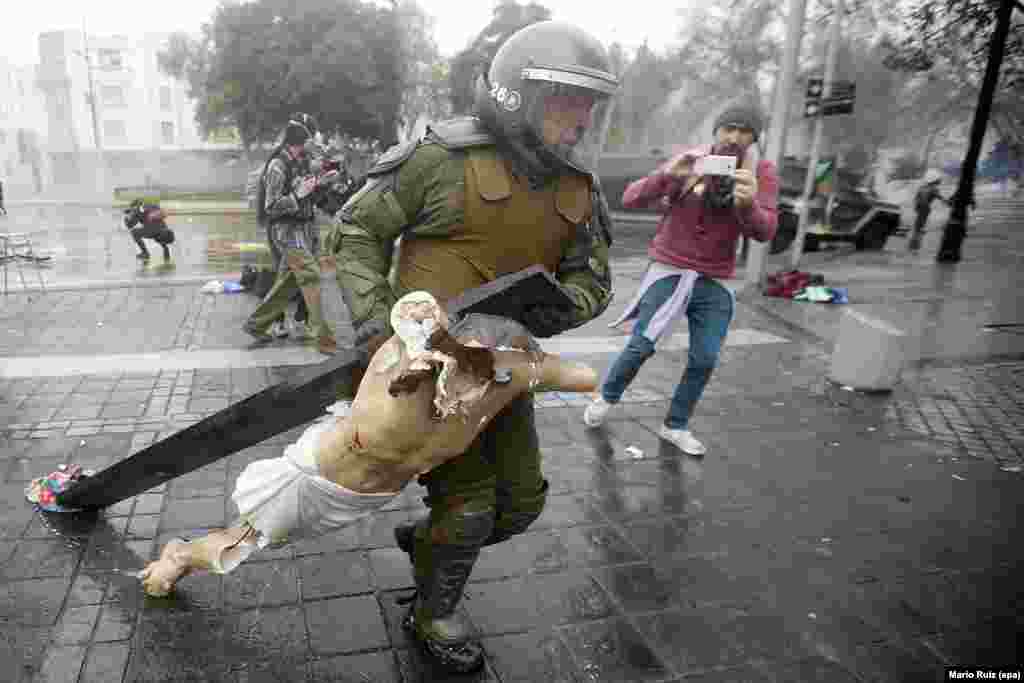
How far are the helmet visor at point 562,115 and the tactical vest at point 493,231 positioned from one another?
0.12 meters

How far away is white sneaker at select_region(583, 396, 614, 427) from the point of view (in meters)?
4.73

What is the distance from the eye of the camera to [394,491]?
219cm

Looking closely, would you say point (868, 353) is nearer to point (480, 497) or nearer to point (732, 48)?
point (480, 497)

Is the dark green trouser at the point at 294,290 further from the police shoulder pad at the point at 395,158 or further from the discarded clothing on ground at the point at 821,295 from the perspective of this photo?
the discarded clothing on ground at the point at 821,295

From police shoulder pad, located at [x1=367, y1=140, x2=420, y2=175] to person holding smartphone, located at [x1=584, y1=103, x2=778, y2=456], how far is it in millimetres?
2144

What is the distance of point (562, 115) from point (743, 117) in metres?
2.24

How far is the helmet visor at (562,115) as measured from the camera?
7.15ft

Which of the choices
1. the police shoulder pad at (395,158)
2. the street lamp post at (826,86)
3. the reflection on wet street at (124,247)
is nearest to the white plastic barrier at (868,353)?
the police shoulder pad at (395,158)

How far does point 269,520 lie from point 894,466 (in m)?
3.82

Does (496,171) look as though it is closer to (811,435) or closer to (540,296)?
(540,296)

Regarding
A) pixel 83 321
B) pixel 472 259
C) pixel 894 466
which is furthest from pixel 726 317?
pixel 83 321

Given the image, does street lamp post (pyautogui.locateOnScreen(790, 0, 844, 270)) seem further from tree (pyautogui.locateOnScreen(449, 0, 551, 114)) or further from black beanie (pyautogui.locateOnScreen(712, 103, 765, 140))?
tree (pyautogui.locateOnScreen(449, 0, 551, 114))

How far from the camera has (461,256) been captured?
2.35 metres
